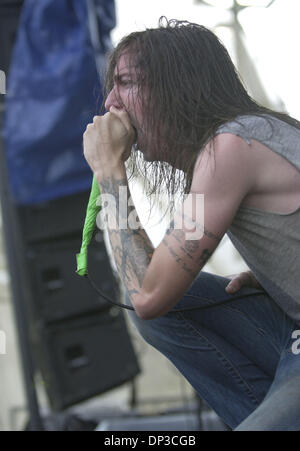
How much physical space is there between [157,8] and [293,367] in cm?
86

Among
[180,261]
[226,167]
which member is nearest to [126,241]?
[180,261]

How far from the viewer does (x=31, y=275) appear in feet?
7.39

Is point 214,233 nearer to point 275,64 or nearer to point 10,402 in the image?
point 275,64

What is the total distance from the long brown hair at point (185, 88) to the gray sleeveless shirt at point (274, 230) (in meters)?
0.05

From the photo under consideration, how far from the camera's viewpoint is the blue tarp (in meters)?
1.98

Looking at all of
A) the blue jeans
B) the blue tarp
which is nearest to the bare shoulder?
the blue jeans

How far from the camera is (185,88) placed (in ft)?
3.12

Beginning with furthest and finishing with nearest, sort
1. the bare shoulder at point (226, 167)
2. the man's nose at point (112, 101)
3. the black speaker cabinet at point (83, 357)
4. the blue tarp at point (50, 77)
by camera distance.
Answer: the black speaker cabinet at point (83, 357)
the blue tarp at point (50, 77)
the man's nose at point (112, 101)
the bare shoulder at point (226, 167)

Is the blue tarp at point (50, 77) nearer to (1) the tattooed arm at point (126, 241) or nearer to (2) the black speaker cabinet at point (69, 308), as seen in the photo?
(2) the black speaker cabinet at point (69, 308)

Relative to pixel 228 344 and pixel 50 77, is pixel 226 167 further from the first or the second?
pixel 50 77

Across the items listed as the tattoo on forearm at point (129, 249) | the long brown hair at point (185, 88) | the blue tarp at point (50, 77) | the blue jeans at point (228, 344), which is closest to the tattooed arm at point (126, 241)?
the tattoo on forearm at point (129, 249)

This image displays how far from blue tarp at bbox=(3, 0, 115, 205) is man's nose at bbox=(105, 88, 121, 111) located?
942 millimetres

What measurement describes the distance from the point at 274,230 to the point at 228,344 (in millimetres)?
336

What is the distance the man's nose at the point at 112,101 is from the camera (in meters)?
1.01
